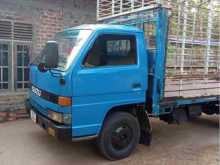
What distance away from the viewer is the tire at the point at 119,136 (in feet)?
16.0

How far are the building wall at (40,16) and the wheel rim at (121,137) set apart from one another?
3.53 metres

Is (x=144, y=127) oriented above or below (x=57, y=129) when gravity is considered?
below

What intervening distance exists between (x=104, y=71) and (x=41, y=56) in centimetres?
140

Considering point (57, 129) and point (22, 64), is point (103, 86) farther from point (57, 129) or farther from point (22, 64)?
point (22, 64)

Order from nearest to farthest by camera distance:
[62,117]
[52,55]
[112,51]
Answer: [52,55]
[62,117]
[112,51]

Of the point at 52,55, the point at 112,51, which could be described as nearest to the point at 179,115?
the point at 112,51

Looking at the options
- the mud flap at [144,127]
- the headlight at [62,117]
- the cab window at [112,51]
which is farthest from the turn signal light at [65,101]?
the mud flap at [144,127]

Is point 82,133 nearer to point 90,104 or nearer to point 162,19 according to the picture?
point 90,104

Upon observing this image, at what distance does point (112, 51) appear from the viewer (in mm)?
4996

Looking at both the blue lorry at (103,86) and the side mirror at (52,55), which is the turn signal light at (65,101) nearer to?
the blue lorry at (103,86)

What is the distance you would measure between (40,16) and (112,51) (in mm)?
3472

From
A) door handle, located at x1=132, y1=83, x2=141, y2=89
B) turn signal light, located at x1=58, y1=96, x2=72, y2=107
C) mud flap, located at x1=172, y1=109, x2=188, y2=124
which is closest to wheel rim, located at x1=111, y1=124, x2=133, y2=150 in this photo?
door handle, located at x1=132, y1=83, x2=141, y2=89

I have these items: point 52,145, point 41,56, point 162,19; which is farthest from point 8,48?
point 162,19

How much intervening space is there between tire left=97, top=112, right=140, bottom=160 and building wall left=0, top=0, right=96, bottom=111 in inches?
138
